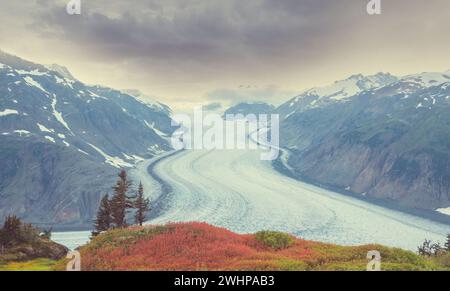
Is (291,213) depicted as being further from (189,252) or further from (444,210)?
(189,252)

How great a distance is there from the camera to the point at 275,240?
30656 millimetres

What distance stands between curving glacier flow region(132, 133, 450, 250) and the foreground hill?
315ft

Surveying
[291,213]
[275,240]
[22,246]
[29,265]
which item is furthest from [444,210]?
[29,265]

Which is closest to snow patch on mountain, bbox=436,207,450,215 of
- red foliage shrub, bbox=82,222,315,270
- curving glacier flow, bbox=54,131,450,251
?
curving glacier flow, bbox=54,131,450,251

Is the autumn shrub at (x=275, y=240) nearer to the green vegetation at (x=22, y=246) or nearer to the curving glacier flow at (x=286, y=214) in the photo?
the green vegetation at (x=22, y=246)

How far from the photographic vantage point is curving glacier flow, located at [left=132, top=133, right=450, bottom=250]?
13025cm

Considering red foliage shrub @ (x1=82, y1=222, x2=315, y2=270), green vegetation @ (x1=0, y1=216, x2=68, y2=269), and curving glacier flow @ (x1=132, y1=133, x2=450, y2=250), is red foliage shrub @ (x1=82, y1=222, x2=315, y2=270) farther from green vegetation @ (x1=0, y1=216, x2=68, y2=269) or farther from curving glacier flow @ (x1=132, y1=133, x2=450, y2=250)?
curving glacier flow @ (x1=132, y1=133, x2=450, y2=250)

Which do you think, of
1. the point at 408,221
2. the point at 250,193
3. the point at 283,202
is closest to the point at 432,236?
the point at 408,221

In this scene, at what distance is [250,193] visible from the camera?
177m

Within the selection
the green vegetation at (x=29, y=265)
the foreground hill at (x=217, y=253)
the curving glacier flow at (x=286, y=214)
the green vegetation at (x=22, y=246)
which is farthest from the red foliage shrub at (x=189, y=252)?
the curving glacier flow at (x=286, y=214)

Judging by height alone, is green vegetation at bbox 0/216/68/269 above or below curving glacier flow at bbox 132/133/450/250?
above

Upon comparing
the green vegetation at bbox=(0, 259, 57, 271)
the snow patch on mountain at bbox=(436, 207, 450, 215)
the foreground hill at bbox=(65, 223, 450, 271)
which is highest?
the foreground hill at bbox=(65, 223, 450, 271)

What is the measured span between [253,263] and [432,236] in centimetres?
12708
